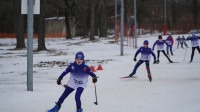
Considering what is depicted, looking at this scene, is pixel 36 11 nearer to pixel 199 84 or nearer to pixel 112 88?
pixel 112 88

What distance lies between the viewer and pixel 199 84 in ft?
35.3

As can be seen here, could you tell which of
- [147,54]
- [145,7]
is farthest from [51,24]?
[147,54]

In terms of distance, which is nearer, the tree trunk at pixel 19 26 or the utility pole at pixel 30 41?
the utility pole at pixel 30 41

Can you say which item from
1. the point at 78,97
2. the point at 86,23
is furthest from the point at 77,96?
the point at 86,23

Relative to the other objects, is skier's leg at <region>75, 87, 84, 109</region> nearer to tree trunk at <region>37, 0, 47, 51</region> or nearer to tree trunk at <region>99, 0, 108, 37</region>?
tree trunk at <region>37, 0, 47, 51</region>

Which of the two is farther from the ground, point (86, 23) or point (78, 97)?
point (86, 23)

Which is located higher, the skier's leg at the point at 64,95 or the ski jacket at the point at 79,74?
the ski jacket at the point at 79,74

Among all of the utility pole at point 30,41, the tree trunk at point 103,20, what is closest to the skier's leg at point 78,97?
the utility pole at point 30,41

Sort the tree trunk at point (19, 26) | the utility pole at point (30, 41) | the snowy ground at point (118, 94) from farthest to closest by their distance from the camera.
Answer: the tree trunk at point (19, 26) < the utility pole at point (30, 41) < the snowy ground at point (118, 94)

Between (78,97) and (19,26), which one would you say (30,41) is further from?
(19,26)

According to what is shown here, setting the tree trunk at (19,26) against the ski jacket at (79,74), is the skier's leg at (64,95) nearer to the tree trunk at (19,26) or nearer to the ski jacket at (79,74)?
the ski jacket at (79,74)

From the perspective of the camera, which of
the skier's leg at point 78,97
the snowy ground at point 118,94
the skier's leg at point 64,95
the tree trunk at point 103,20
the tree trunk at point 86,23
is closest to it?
the skier's leg at point 78,97

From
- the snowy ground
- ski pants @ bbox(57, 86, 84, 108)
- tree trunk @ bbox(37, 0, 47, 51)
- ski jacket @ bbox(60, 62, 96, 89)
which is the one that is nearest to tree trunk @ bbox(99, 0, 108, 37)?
tree trunk @ bbox(37, 0, 47, 51)

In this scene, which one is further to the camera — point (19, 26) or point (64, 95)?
point (19, 26)
